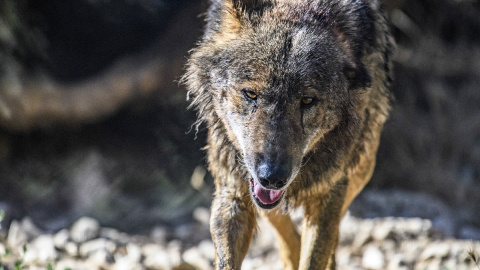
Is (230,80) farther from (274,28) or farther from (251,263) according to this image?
(251,263)

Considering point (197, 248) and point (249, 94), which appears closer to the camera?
point (249, 94)

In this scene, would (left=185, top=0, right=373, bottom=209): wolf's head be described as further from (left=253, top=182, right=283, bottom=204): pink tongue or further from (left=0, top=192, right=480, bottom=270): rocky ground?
(left=0, top=192, right=480, bottom=270): rocky ground

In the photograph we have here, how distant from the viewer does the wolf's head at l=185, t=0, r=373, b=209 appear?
→ 9.78 ft

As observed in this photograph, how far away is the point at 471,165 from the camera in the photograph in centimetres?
723

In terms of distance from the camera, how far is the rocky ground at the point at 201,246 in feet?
15.0

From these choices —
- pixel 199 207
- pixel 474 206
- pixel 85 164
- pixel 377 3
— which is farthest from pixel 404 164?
pixel 85 164

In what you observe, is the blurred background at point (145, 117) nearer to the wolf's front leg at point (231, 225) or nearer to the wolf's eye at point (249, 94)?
the wolf's front leg at point (231, 225)

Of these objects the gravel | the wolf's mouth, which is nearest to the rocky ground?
the gravel

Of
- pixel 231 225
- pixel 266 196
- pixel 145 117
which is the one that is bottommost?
pixel 145 117

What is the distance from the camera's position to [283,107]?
3004 mm

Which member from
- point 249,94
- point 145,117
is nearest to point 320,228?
point 249,94

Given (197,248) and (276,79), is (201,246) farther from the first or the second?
(276,79)

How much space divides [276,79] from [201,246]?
2810 mm

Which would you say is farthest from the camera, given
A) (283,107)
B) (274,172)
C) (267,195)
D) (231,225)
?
(231,225)
